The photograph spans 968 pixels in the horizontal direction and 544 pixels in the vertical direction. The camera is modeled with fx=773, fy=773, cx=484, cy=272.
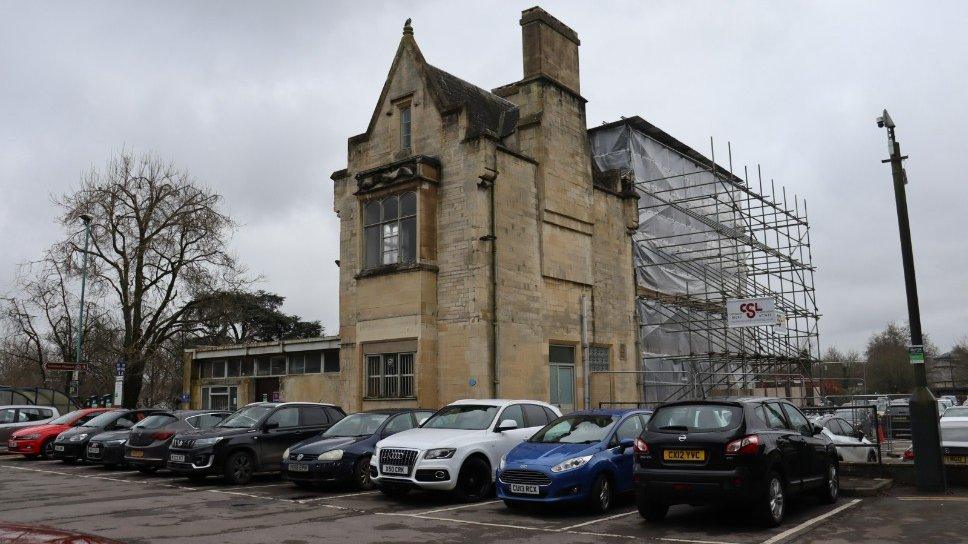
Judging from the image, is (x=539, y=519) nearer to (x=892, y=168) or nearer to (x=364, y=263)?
(x=892, y=168)

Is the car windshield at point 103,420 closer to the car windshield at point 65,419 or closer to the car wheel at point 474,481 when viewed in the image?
the car windshield at point 65,419

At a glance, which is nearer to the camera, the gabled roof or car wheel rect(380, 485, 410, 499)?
car wheel rect(380, 485, 410, 499)

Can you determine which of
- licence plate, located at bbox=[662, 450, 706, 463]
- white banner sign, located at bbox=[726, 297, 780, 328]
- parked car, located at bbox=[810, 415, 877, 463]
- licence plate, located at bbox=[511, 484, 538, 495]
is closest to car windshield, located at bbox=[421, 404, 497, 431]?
licence plate, located at bbox=[511, 484, 538, 495]

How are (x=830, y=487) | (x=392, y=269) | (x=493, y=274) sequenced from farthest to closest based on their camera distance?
(x=392, y=269), (x=493, y=274), (x=830, y=487)

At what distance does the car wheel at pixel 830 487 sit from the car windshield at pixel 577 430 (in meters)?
3.23

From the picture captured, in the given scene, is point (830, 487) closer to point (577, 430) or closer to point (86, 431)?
point (577, 430)

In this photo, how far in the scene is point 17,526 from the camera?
375 centimetres

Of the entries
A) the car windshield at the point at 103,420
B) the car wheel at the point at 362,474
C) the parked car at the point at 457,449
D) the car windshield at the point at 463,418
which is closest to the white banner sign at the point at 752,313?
the parked car at the point at 457,449

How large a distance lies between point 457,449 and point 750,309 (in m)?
15.4

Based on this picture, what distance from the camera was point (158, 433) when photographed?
17750 mm

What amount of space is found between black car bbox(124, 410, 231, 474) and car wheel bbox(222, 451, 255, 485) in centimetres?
212

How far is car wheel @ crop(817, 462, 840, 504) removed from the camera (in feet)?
38.4

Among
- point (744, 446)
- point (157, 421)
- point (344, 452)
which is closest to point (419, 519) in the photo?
→ point (344, 452)

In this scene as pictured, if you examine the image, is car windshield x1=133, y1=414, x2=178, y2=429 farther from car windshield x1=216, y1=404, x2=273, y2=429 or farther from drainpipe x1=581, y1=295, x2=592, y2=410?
drainpipe x1=581, y1=295, x2=592, y2=410
